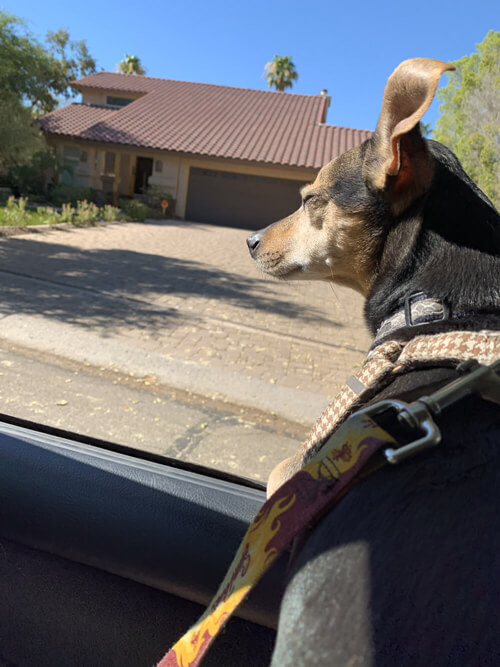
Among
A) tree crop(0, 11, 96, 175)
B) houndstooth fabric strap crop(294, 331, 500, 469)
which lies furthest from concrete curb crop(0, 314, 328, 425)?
tree crop(0, 11, 96, 175)

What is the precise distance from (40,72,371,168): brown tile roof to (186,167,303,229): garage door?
4.85 ft

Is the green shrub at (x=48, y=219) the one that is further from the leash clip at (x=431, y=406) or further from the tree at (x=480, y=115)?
the leash clip at (x=431, y=406)

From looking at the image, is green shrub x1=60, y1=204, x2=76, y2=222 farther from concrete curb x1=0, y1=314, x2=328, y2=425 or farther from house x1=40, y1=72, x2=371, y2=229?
concrete curb x1=0, y1=314, x2=328, y2=425

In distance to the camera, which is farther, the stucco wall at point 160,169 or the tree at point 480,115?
the stucco wall at point 160,169

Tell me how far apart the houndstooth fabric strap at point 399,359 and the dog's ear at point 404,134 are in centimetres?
50

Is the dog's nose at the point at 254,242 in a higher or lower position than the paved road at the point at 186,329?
higher

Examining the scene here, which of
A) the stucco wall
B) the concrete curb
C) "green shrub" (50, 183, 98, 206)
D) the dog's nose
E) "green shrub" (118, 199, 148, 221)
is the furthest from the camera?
the stucco wall

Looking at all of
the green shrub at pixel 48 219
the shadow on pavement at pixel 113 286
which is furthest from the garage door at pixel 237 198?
the shadow on pavement at pixel 113 286

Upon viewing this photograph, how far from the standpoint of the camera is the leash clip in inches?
31.4

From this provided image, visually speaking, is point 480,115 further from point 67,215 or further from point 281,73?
point 281,73

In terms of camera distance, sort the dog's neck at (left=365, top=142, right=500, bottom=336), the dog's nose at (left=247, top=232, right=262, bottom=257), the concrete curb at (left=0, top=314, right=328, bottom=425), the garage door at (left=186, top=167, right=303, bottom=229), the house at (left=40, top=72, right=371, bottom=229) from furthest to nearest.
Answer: the garage door at (left=186, top=167, right=303, bottom=229)
the house at (left=40, top=72, right=371, bottom=229)
the concrete curb at (left=0, top=314, right=328, bottom=425)
the dog's nose at (left=247, top=232, right=262, bottom=257)
the dog's neck at (left=365, top=142, right=500, bottom=336)

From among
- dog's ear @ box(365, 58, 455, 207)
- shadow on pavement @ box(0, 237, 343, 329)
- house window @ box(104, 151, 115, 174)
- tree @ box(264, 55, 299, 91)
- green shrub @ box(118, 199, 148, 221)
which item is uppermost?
tree @ box(264, 55, 299, 91)

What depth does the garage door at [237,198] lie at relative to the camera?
1021 inches

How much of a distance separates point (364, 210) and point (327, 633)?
1.31 metres
